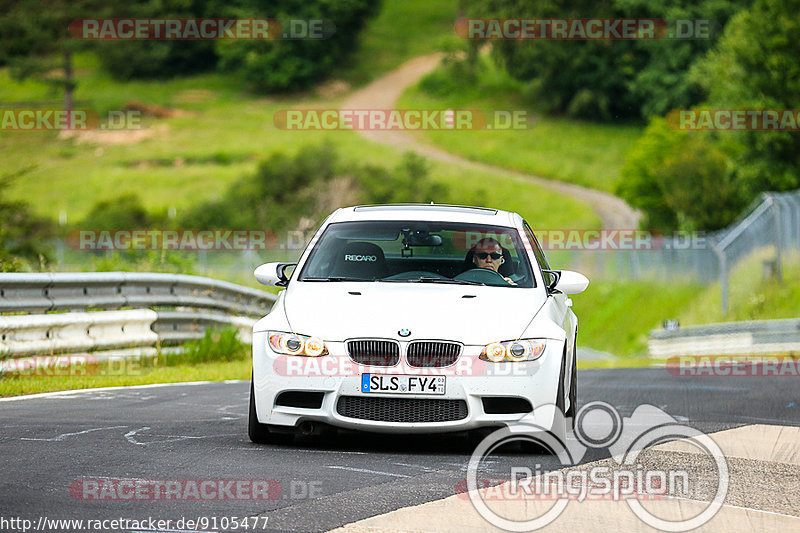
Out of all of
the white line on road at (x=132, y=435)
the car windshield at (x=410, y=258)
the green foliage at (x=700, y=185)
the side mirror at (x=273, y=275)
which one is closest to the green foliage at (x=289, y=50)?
the green foliage at (x=700, y=185)

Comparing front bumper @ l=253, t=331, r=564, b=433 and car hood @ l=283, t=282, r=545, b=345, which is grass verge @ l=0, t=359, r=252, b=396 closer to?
car hood @ l=283, t=282, r=545, b=345

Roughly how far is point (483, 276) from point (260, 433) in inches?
77.8

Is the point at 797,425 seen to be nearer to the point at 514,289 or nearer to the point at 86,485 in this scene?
the point at 514,289

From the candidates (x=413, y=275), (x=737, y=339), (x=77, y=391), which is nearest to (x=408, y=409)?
(x=413, y=275)

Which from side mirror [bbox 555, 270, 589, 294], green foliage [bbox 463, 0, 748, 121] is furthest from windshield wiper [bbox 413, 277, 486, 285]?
green foliage [bbox 463, 0, 748, 121]

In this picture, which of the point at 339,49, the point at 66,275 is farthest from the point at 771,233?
the point at 339,49

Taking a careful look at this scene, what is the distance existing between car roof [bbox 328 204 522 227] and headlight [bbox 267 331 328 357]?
182cm

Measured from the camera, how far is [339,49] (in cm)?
11806

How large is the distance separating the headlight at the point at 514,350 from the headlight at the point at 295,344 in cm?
101

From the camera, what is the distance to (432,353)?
848 cm

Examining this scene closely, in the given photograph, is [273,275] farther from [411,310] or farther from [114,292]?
[114,292]

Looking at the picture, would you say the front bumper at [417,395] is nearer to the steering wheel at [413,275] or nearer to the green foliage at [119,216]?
the steering wheel at [413,275]

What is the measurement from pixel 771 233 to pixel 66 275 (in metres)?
21.5

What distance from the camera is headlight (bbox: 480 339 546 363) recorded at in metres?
8.50
